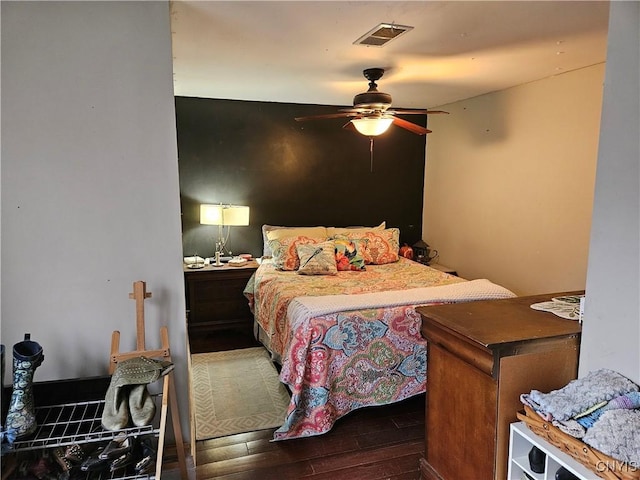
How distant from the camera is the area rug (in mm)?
2773

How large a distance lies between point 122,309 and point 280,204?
2.83 metres

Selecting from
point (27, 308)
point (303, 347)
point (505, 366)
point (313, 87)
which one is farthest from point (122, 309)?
point (313, 87)

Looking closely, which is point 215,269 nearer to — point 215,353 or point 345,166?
point 215,353

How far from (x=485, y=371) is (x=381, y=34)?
183 centimetres

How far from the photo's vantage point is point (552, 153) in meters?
3.62

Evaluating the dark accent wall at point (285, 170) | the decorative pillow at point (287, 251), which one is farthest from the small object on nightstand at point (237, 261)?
the decorative pillow at point (287, 251)

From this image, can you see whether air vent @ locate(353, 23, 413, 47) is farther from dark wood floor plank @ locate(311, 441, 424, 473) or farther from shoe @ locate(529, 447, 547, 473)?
dark wood floor plank @ locate(311, 441, 424, 473)

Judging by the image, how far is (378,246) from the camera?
451 centimetres

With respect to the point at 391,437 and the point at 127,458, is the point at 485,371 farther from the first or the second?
the point at 127,458

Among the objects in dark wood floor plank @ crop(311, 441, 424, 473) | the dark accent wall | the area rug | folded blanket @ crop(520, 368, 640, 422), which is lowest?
dark wood floor plank @ crop(311, 441, 424, 473)

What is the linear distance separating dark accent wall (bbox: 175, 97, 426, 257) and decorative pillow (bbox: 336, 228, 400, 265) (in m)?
0.51

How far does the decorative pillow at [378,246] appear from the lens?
4.46m

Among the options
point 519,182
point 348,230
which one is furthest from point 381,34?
point 348,230

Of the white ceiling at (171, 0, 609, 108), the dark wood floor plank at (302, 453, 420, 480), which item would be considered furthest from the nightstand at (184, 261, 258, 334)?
the dark wood floor plank at (302, 453, 420, 480)
